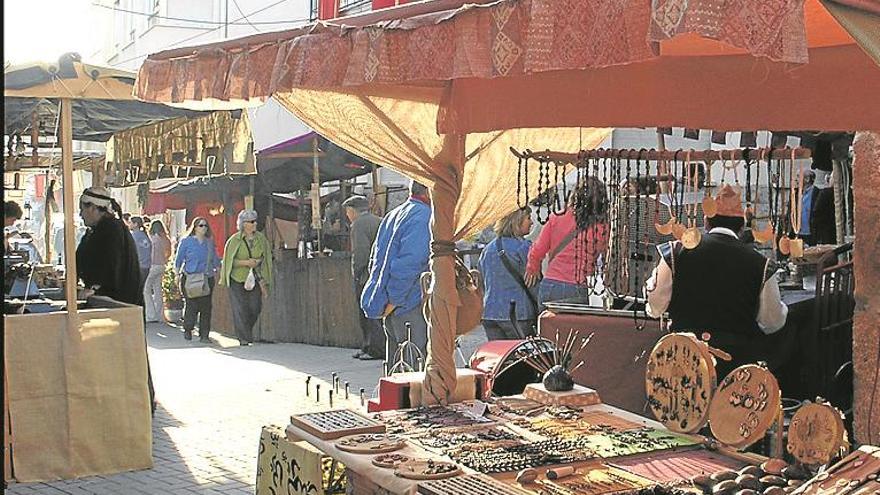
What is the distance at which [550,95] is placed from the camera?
4410 mm

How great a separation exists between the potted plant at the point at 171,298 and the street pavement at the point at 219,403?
1620 millimetres

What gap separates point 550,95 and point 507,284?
4.36m

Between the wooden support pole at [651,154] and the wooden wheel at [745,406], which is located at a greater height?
the wooden support pole at [651,154]

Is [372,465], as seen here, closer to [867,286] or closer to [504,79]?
[504,79]

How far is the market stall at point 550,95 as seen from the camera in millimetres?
2746

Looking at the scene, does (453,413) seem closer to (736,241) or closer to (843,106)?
(736,241)

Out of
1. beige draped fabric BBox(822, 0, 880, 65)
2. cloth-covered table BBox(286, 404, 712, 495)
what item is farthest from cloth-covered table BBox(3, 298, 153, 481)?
beige draped fabric BBox(822, 0, 880, 65)

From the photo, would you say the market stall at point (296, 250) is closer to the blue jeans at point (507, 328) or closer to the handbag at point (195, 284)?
the handbag at point (195, 284)

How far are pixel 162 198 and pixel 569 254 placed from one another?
15.1 m

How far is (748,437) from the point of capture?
12.5ft

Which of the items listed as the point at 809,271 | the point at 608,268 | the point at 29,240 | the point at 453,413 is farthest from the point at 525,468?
the point at 29,240

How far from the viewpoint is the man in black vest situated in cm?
497

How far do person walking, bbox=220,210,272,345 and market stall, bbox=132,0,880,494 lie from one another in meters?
8.19

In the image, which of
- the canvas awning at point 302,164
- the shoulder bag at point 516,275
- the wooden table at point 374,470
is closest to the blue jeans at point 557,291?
the shoulder bag at point 516,275
